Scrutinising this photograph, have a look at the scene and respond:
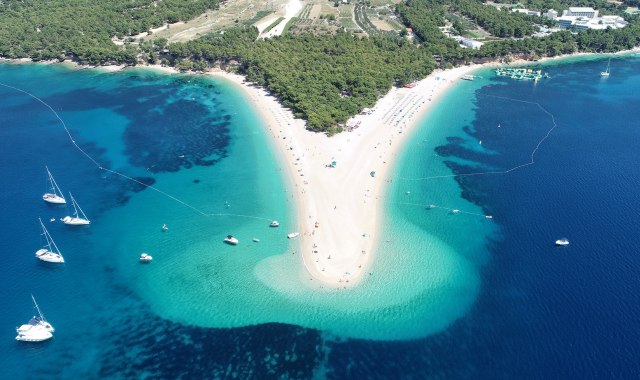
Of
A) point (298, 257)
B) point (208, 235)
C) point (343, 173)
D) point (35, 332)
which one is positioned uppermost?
point (343, 173)

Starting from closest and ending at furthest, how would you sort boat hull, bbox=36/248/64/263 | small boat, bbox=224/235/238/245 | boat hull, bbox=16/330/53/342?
boat hull, bbox=16/330/53/342 → boat hull, bbox=36/248/64/263 → small boat, bbox=224/235/238/245

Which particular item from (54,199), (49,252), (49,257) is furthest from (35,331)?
(54,199)

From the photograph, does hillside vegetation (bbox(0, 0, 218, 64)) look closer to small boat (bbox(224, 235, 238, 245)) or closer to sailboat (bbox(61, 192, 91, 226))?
sailboat (bbox(61, 192, 91, 226))

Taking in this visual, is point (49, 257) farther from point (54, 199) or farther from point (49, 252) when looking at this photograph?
point (54, 199)

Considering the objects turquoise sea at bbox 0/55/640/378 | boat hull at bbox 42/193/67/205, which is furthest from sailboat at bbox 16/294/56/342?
boat hull at bbox 42/193/67/205

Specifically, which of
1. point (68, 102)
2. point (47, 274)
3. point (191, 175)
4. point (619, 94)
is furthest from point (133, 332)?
point (619, 94)

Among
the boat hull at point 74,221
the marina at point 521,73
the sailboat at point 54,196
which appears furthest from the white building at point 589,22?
the sailboat at point 54,196
